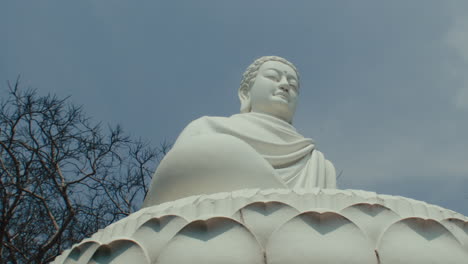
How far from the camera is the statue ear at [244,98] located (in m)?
5.79

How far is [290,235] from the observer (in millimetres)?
2441

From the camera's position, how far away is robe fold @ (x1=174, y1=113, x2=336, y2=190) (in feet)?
15.8

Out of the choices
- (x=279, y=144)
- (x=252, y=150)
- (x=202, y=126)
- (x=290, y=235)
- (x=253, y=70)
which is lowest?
(x=290, y=235)

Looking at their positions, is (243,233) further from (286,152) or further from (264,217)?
(286,152)

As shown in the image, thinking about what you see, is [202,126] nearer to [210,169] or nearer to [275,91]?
[275,91]

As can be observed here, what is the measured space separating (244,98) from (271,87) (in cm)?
42

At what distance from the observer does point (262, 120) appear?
5.20m

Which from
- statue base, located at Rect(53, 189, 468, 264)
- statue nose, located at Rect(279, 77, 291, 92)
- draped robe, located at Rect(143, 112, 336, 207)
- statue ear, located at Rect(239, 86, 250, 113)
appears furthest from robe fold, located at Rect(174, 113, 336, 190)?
statue base, located at Rect(53, 189, 468, 264)

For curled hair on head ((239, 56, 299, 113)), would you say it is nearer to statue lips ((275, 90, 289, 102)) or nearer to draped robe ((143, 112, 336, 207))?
statue lips ((275, 90, 289, 102))

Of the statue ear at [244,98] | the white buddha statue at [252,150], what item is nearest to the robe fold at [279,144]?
the white buddha statue at [252,150]

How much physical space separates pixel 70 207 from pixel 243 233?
4.96 metres

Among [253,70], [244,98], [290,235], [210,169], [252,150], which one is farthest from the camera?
[244,98]

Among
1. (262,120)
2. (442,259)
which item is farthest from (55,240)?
(442,259)

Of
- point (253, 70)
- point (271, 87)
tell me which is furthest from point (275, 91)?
point (253, 70)
